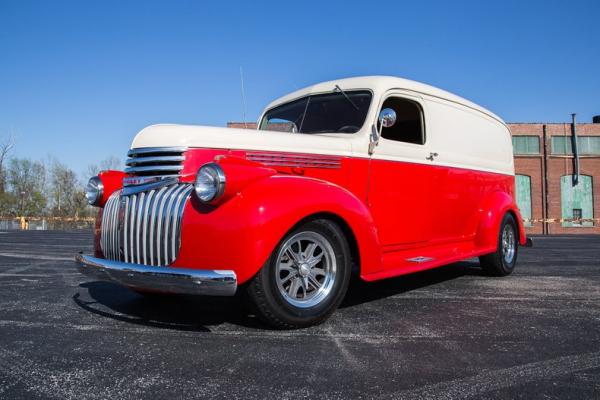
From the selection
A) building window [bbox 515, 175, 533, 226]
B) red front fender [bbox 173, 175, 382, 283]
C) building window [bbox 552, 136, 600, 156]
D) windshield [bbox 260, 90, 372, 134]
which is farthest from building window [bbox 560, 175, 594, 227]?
red front fender [bbox 173, 175, 382, 283]

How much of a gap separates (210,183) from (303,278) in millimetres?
967

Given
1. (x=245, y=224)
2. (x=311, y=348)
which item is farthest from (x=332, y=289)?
(x=245, y=224)

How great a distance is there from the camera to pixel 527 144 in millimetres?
31219

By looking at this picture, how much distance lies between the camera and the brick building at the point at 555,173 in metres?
31.0

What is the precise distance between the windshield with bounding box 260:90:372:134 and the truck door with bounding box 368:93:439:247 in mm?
230

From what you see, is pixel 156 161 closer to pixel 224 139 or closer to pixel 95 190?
pixel 224 139

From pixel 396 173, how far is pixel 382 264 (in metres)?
0.95

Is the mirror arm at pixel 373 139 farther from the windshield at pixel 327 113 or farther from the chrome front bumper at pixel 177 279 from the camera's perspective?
the chrome front bumper at pixel 177 279

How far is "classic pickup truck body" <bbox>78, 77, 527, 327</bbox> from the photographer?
295cm

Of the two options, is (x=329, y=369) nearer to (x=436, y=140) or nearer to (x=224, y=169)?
(x=224, y=169)

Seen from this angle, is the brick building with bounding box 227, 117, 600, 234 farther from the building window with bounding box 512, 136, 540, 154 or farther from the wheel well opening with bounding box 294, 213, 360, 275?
the wheel well opening with bounding box 294, 213, 360, 275

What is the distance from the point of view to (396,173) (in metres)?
4.36

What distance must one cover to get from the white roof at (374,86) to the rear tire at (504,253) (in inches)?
75.5

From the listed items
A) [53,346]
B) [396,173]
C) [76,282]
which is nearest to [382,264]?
[396,173]
